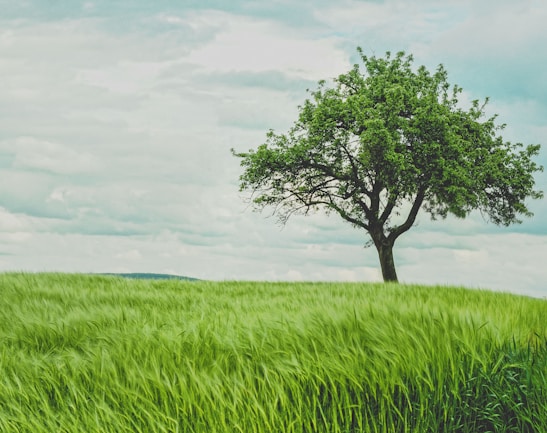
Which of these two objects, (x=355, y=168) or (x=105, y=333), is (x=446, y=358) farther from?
(x=355, y=168)

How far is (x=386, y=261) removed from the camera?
2597cm

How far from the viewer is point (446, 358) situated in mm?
4629

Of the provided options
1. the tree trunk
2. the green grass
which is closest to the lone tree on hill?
the tree trunk

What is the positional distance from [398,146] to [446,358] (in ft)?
68.5

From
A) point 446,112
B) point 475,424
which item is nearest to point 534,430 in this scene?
point 475,424

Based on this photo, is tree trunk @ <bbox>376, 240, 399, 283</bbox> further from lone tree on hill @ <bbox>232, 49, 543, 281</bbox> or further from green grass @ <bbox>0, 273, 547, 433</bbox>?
green grass @ <bbox>0, 273, 547, 433</bbox>

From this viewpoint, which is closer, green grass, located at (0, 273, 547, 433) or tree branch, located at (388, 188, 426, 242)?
green grass, located at (0, 273, 547, 433)

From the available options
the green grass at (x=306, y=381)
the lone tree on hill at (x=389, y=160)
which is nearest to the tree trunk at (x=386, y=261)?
the lone tree on hill at (x=389, y=160)

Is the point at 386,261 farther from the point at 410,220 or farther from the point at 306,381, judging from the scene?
the point at 306,381

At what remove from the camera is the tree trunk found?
25.9 m

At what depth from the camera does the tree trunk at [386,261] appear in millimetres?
25875

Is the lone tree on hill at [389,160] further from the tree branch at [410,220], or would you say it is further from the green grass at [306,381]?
the green grass at [306,381]

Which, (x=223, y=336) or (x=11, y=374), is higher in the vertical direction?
(x=223, y=336)

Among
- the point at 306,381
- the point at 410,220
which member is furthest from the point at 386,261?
the point at 306,381
